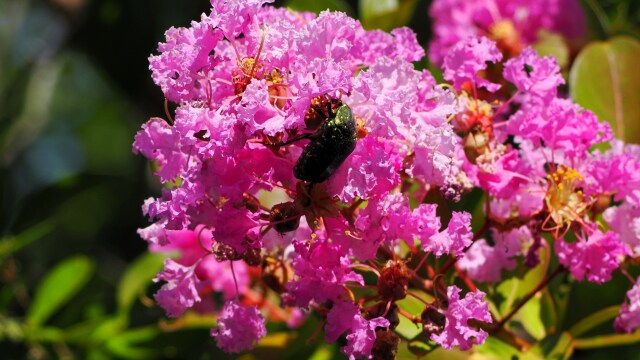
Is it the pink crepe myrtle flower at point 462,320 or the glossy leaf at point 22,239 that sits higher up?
the pink crepe myrtle flower at point 462,320

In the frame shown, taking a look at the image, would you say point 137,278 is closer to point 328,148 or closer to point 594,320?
point 594,320

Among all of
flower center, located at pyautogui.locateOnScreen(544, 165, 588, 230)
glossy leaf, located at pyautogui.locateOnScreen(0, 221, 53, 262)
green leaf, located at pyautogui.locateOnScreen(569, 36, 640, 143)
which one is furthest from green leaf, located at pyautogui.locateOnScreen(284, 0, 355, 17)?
glossy leaf, located at pyautogui.locateOnScreen(0, 221, 53, 262)

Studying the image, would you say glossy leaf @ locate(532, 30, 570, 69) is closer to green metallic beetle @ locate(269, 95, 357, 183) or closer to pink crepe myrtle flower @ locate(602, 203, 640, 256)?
pink crepe myrtle flower @ locate(602, 203, 640, 256)

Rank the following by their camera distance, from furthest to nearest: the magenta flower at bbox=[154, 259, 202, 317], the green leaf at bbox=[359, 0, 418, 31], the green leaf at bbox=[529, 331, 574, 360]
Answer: the green leaf at bbox=[359, 0, 418, 31], the green leaf at bbox=[529, 331, 574, 360], the magenta flower at bbox=[154, 259, 202, 317]

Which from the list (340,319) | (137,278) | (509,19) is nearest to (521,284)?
(340,319)

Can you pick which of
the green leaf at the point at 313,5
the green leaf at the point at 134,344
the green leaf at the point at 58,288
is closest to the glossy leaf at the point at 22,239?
the green leaf at the point at 58,288

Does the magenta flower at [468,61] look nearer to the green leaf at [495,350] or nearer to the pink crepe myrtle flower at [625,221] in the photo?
the pink crepe myrtle flower at [625,221]
